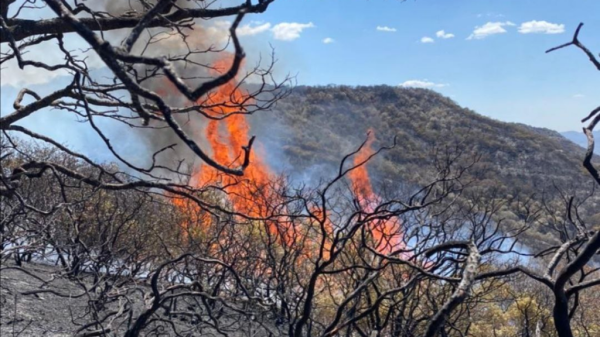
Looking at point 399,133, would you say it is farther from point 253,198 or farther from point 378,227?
point 378,227

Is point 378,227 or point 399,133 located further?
point 399,133

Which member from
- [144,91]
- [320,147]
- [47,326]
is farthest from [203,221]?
[320,147]

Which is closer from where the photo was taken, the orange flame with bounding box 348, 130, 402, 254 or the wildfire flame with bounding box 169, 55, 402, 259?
the wildfire flame with bounding box 169, 55, 402, 259

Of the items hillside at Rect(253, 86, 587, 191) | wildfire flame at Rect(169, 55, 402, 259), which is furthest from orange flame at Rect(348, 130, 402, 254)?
hillside at Rect(253, 86, 587, 191)

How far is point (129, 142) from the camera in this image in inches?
1672

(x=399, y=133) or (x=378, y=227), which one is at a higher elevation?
(x=399, y=133)

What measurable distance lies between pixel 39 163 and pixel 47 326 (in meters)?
5.69

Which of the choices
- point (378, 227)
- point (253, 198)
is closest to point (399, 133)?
point (253, 198)

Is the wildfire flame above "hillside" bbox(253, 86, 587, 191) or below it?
below

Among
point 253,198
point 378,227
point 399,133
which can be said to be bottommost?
point 378,227

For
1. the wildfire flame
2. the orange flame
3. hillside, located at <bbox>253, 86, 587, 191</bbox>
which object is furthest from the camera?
hillside, located at <bbox>253, 86, 587, 191</bbox>

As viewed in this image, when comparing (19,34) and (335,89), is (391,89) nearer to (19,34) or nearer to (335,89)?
(335,89)

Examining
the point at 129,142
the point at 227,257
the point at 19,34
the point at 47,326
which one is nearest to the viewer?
the point at 19,34

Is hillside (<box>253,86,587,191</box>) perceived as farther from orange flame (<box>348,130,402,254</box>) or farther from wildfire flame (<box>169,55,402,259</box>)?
orange flame (<box>348,130,402,254</box>)
